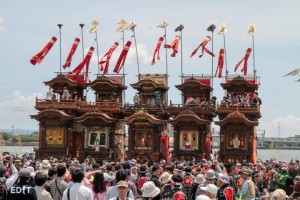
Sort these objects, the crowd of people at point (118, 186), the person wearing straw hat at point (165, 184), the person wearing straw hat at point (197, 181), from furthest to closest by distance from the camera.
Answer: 1. the person wearing straw hat at point (197, 181)
2. the person wearing straw hat at point (165, 184)
3. the crowd of people at point (118, 186)

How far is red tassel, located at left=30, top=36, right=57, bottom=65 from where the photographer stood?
144ft

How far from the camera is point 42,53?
44.3 meters

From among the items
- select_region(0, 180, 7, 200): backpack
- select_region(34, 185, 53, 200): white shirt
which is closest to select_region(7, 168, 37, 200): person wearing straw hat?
select_region(34, 185, 53, 200): white shirt

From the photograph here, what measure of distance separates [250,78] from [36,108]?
15.2 m

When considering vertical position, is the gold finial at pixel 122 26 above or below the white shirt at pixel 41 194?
above

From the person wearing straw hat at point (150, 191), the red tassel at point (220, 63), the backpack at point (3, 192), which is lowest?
the backpack at point (3, 192)

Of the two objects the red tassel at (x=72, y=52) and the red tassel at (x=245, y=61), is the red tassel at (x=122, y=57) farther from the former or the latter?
the red tassel at (x=245, y=61)

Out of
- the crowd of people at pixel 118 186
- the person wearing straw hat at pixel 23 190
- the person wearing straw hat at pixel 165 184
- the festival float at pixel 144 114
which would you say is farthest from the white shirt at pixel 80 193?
the festival float at pixel 144 114

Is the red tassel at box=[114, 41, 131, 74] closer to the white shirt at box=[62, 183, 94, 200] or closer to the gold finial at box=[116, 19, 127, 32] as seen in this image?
the gold finial at box=[116, 19, 127, 32]

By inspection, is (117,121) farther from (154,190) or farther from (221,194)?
(154,190)

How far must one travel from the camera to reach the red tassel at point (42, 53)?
43969 millimetres

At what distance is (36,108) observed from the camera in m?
44.0

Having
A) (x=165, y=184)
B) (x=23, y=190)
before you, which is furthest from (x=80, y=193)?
(x=165, y=184)

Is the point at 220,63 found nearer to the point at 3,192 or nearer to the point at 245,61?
the point at 245,61
